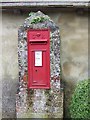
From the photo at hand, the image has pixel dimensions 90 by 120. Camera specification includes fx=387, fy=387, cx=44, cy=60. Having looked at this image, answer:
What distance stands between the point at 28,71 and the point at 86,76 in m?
1.77

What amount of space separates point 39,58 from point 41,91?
31.2 inches

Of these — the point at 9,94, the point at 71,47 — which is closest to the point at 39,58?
the point at 71,47

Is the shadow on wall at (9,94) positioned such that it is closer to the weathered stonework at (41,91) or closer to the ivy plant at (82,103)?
the weathered stonework at (41,91)

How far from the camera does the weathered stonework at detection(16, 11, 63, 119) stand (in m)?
9.22

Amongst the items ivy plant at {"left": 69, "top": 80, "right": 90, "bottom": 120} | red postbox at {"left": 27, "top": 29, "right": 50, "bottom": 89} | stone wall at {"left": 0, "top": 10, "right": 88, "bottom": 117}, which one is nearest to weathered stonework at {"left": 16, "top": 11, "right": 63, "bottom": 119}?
red postbox at {"left": 27, "top": 29, "right": 50, "bottom": 89}

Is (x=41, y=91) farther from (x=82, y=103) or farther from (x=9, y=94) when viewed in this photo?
(x=9, y=94)

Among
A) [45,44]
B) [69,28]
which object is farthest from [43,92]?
[69,28]

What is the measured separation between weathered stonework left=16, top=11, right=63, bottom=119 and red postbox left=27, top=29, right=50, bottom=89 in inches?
3.8

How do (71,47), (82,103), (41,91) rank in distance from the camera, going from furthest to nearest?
1. (71,47)
2. (41,91)
3. (82,103)

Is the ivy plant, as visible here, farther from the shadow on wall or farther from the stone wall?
the shadow on wall

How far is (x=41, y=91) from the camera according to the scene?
9250 mm

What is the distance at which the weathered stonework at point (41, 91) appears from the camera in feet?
30.2

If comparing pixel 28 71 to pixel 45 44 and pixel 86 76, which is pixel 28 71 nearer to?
pixel 45 44

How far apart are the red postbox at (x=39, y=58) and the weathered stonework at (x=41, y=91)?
96mm
